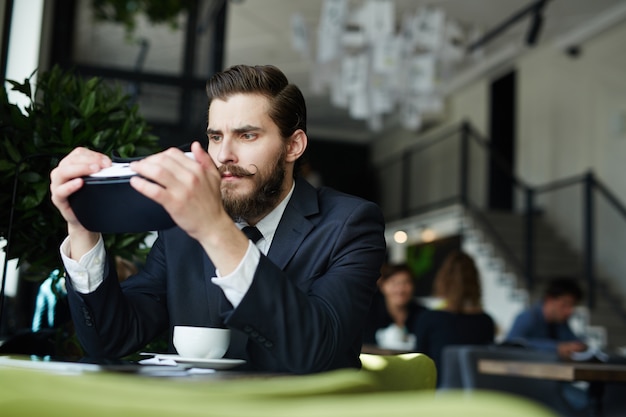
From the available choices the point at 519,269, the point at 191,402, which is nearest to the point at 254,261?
the point at 191,402

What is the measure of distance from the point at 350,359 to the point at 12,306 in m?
2.14

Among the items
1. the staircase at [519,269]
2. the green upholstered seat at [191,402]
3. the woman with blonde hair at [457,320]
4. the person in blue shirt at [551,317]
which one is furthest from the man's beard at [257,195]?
the staircase at [519,269]

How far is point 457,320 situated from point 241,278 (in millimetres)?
3524

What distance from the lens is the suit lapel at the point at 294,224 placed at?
1.63 m

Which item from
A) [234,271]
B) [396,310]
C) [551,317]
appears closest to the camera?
[234,271]

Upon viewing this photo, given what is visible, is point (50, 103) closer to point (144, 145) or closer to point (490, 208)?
point (144, 145)

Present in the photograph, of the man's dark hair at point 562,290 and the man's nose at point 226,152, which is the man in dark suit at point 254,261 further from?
the man's dark hair at point 562,290

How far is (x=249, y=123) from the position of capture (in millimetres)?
1636

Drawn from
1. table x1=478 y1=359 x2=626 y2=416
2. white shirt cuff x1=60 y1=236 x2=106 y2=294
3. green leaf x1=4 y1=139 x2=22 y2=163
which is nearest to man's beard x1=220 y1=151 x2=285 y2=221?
white shirt cuff x1=60 y1=236 x2=106 y2=294

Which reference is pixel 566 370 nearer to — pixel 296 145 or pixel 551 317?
pixel 296 145

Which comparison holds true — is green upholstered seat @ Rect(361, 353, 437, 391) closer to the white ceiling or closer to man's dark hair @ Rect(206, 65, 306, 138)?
man's dark hair @ Rect(206, 65, 306, 138)

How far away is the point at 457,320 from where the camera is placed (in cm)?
461

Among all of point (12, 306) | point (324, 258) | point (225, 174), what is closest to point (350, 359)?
point (324, 258)

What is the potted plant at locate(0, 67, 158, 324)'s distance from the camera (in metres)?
1.94
